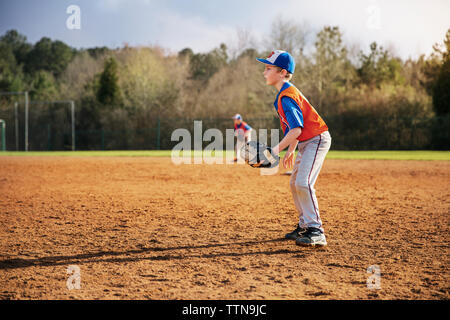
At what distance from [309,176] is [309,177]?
0.01 m

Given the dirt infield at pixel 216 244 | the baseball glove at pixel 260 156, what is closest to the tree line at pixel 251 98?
the dirt infield at pixel 216 244

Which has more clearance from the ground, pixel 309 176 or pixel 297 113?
pixel 297 113

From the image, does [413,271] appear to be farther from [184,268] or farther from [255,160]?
[184,268]

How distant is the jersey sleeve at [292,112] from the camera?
3.85 meters

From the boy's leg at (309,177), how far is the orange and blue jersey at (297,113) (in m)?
0.12

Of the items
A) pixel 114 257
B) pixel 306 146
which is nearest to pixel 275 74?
pixel 306 146

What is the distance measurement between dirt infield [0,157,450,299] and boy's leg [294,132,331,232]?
1.16 ft

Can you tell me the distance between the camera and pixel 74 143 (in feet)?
107

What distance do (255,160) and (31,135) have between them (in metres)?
35.1

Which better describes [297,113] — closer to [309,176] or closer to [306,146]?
[306,146]

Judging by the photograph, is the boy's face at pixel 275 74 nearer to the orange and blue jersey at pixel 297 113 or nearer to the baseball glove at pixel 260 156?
the orange and blue jersey at pixel 297 113

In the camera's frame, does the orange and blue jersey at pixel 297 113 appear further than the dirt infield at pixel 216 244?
Yes

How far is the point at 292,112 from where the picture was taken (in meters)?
3.88
